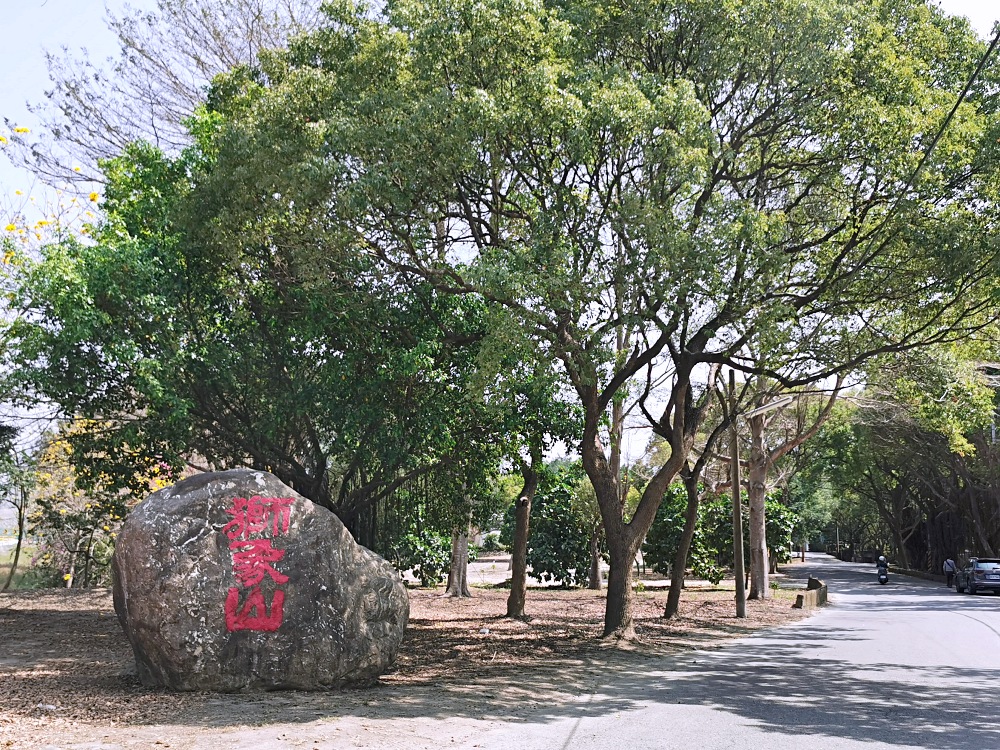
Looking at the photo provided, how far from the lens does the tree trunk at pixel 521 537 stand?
17.3 metres

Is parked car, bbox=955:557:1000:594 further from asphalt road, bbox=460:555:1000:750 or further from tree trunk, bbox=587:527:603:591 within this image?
asphalt road, bbox=460:555:1000:750

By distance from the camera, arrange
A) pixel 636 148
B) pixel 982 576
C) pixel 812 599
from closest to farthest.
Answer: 1. pixel 636 148
2. pixel 812 599
3. pixel 982 576

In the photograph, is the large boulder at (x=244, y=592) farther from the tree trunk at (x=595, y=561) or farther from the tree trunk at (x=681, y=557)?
the tree trunk at (x=595, y=561)

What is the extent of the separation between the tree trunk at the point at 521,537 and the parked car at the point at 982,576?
2195cm

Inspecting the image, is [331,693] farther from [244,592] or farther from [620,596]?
[620,596]

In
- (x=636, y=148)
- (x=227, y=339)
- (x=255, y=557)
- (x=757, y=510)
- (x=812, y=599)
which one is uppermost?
(x=636, y=148)

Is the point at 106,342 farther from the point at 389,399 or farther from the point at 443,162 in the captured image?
the point at 443,162

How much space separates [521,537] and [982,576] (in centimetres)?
2302

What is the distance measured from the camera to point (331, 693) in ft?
31.2

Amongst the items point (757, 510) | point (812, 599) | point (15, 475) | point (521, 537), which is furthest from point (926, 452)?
point (15, 475)

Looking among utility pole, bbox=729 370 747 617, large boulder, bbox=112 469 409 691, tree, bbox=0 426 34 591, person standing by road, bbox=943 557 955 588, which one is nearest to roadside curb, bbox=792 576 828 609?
utility pole, bbox=729 370 747 617

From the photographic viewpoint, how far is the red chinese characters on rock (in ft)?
30.5

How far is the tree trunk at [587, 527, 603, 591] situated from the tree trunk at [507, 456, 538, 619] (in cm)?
984

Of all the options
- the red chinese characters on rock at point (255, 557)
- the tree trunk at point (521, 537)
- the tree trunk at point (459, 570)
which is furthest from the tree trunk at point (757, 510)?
the red chinese characters on rock at point (255, 557)
